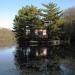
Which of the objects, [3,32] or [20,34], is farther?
[3,32]

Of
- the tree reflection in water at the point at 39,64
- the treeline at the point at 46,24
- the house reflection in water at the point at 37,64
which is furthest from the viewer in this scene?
the treeline at the point at 46,24

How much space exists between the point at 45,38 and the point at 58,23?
15.6 feet

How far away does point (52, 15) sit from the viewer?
57219mm

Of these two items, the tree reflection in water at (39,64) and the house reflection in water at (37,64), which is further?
the house reflection in water at (37,64)

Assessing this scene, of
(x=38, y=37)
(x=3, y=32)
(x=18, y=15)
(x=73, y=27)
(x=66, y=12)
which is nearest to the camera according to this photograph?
(x=73, y=27)

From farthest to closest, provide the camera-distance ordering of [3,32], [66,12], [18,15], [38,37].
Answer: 1. [3,32]
2. [66,12]
3. [18,15]
4. [38,37]

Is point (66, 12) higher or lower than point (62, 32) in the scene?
higher

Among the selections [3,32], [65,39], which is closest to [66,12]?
[65,39]

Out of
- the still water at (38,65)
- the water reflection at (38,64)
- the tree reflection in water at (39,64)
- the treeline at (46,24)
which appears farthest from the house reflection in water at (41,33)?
the still water at (38,65)

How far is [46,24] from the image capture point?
59156mm

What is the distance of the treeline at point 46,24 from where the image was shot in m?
57.3

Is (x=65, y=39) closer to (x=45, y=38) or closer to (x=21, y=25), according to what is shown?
(x=45, y=38)

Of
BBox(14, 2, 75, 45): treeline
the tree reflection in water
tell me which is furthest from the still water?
BBox(14, 2, 75, 45): treeline

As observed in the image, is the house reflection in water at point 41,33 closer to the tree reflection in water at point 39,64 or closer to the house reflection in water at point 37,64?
the tree reflection in water at point 39,64
